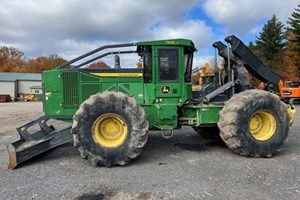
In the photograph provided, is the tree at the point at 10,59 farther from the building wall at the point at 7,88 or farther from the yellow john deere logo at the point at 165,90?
the yellow john deere logo at the point at 165,90

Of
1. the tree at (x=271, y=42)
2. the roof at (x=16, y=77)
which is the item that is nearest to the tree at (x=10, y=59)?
the roof at (x=16, y=77)

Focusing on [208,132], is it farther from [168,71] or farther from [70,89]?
[70,89]

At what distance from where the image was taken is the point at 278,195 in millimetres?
4648

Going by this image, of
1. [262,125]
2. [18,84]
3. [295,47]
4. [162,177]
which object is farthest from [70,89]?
[18,84]

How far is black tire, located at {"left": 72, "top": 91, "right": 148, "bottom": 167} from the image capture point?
20.5ft

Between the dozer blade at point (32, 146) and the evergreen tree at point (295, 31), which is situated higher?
the evergreen tree at point (295, 31)

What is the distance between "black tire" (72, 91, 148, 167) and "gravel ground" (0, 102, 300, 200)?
0.26m

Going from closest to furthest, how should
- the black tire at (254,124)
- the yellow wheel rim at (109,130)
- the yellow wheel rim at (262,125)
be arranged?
1. the yellow wheel rim at (109,130)
2. the black tire at (254,124)
3. the yellow wheel rim at (262,125)

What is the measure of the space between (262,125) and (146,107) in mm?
2818

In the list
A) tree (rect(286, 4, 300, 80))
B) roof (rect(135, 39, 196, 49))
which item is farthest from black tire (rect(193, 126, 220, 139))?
tree (rect(286, 4, 300, 80))

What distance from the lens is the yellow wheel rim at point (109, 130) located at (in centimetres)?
641

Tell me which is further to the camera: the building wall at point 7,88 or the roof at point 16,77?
the roof at point 16,77

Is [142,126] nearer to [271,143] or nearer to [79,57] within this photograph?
[79,57]

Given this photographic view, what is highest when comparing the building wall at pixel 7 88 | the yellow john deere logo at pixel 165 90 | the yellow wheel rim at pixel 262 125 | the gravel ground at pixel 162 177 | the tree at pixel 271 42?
the tree at pixel 271 42
